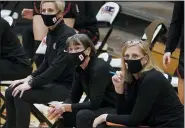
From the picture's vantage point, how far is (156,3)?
24.4 feet

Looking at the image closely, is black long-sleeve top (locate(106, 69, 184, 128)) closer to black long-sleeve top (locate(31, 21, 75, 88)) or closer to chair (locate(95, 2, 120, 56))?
black long-sleeve top (locate(31, 21, 75, 88))

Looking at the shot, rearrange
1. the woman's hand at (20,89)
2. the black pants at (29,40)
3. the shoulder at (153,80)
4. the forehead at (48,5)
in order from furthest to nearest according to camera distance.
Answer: the black pants at (29,40) → the forehead at (48,5) → the woman's hand at (20,89) → the shoulder at (153,80)

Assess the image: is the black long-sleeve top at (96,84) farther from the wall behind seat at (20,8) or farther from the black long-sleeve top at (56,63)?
the wall behind seat at (20,8)

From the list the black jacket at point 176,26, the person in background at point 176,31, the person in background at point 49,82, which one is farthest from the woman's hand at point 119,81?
the person in background at point 49,82

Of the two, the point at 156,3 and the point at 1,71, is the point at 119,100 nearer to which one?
the point at 1,71

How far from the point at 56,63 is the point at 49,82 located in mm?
208

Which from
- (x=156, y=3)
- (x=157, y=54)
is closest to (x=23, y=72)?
(x=157, y=54)

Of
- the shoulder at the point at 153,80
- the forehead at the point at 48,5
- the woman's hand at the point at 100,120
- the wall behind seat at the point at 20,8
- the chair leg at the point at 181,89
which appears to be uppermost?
the forehead at the point at 48,5

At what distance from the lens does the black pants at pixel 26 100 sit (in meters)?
4.54

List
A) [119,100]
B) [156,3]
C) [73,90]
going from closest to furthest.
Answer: [119,100]
[73,90]
[156,3]

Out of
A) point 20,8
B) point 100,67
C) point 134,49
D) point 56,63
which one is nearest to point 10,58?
point 56,63

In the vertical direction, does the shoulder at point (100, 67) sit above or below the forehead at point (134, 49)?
below

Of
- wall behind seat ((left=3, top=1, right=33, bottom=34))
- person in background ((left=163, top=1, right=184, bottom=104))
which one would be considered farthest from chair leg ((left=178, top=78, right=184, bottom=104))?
wall behind seat ((left=3, top=1, right=33, bottom=34))

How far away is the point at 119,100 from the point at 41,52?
1.91m
